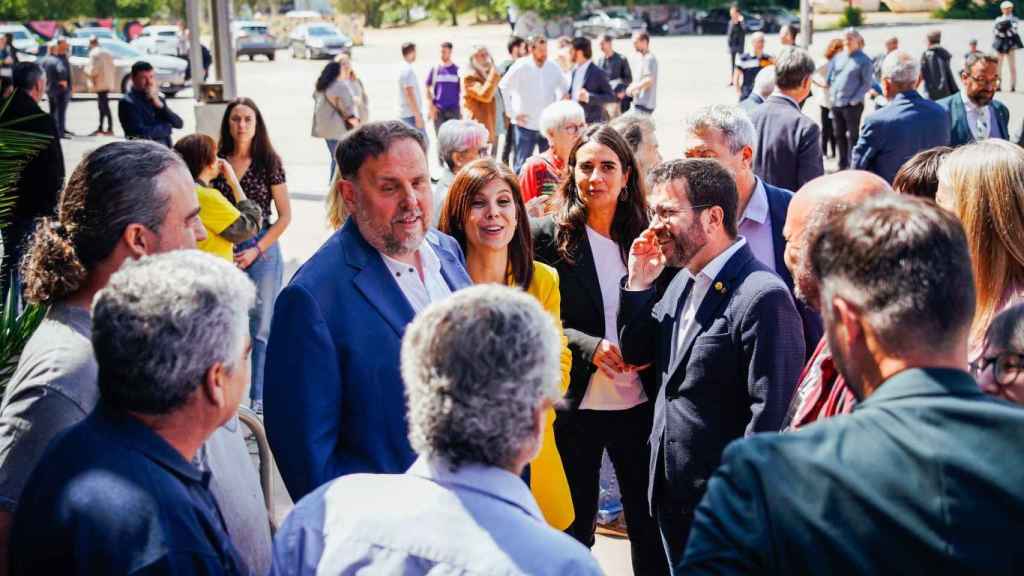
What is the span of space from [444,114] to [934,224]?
46.0 ft

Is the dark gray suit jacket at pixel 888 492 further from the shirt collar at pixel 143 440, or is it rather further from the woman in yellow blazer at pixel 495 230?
the woman in yellow blazer at pixel 495 230

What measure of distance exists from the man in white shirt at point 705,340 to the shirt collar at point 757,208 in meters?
0.94

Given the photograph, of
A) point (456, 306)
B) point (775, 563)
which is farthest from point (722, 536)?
point (456, 306)

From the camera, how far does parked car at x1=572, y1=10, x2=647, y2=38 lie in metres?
52.3

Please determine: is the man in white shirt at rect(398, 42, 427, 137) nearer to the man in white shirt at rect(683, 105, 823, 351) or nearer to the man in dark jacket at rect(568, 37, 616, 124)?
the man in dark jacket at rect(568, 37, 616, 124)

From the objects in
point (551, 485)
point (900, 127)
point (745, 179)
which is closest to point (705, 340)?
point (551, 485)

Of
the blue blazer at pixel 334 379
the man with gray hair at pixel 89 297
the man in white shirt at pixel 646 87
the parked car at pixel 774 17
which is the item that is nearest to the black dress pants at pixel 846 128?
the man in white shirt at pixel 646 87

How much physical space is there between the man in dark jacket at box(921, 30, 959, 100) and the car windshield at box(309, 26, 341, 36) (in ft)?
114

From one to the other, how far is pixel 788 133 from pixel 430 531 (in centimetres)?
591

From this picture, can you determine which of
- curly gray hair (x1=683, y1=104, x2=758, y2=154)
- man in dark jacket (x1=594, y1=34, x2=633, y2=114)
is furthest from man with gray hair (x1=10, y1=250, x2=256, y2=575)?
man in dark jacket (x1=594, y1=34, x2=633, y2=114)

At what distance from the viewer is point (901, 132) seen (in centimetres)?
774

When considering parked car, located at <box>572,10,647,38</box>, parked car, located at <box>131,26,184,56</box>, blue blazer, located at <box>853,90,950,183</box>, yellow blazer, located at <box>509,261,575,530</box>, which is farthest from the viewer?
parked car, located at <box>572,10,647,38</box>

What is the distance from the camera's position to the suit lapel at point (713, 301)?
3439 millimetres

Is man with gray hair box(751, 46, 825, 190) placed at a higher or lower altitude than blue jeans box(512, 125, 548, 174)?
higher
